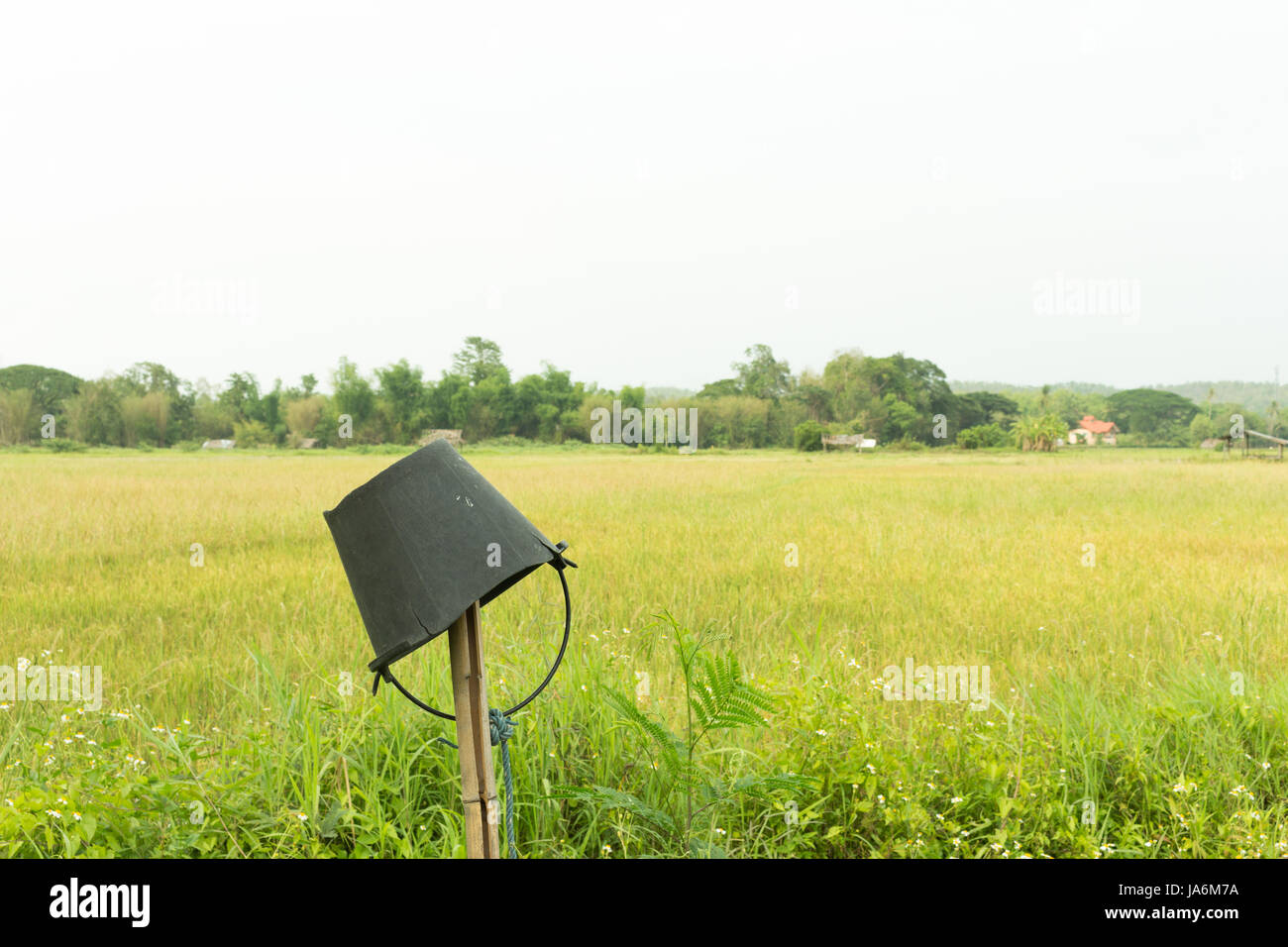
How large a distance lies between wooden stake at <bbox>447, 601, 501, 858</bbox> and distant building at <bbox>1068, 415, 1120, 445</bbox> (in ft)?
244

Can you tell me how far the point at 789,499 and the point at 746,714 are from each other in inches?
469

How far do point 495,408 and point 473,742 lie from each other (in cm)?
3660

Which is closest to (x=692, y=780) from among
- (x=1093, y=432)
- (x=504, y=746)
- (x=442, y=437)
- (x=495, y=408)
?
(x=504, y=746)

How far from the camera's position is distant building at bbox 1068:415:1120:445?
68.1 m

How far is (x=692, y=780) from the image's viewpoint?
2.18 metres

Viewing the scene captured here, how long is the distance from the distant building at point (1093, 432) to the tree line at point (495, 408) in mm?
14227

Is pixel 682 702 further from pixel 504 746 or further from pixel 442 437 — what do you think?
pixel 442 437

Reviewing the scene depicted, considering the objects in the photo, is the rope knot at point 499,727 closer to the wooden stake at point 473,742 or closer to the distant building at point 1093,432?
the wooden stake at point 473,742

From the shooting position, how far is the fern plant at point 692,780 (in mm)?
2043

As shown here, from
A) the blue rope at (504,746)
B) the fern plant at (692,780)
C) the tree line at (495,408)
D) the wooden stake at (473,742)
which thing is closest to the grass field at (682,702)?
the fern plant at (692,780)

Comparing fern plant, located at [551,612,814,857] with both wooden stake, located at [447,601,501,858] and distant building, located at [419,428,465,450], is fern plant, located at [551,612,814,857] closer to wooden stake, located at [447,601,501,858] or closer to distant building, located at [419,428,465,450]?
wooden stake, located at [447,601,501,858]

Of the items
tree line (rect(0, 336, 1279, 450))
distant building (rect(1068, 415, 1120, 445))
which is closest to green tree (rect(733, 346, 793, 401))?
tree line (rect(0, 336, 1279, 450))

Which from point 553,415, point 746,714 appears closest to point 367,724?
point 746,714
